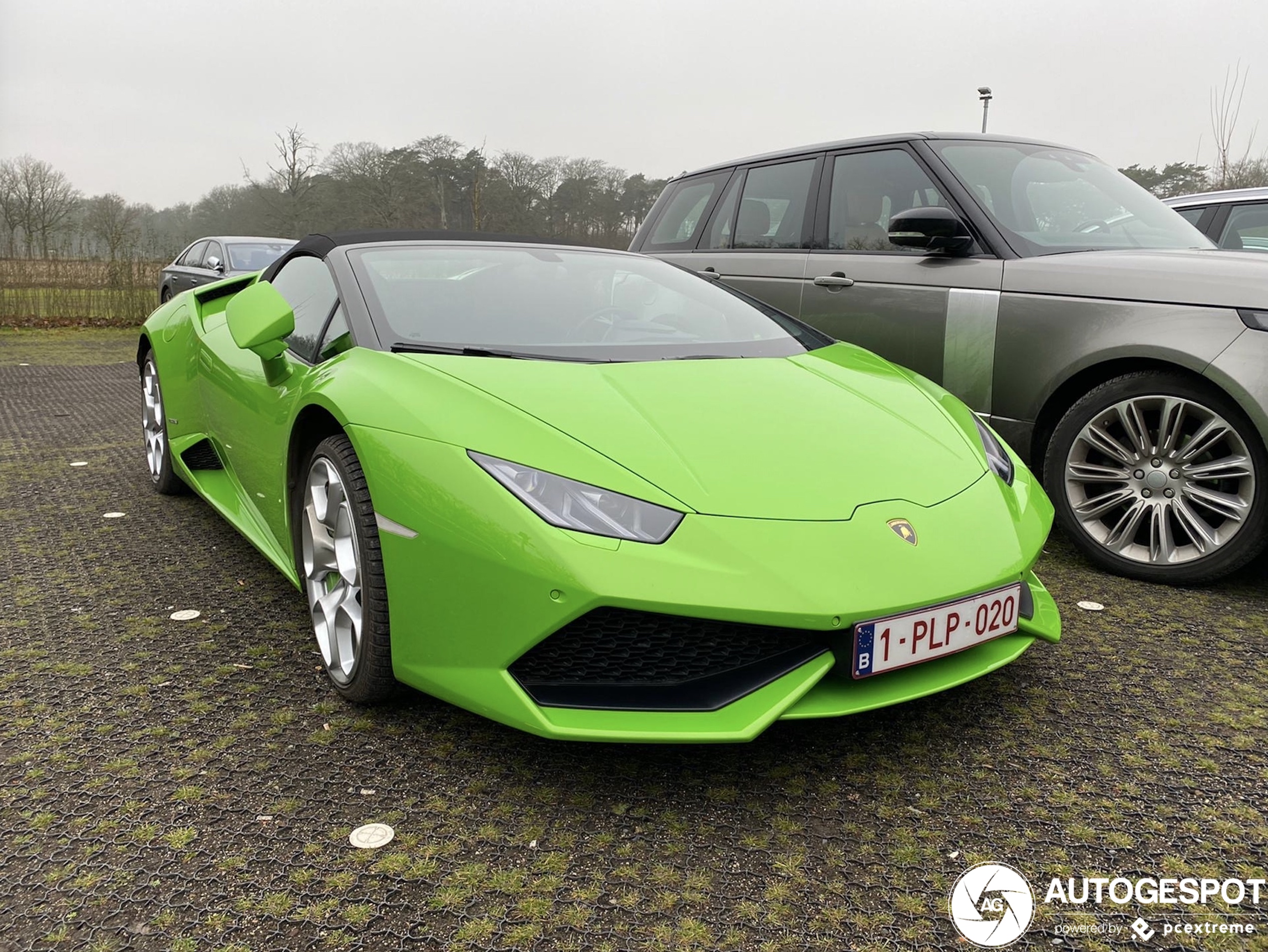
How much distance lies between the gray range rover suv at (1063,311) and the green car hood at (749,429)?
39.8 inches

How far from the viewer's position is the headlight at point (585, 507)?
5.77ft

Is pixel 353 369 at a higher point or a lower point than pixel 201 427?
higher

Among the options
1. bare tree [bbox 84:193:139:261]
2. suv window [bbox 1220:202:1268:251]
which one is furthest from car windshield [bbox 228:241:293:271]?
suv window [bbox 1220:202:1268:251]

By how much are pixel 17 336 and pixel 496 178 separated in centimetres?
1593

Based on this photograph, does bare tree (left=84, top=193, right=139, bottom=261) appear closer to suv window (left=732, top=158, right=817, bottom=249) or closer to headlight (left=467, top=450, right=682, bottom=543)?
suv window (left=732, top=158, right=817, bottom=249)

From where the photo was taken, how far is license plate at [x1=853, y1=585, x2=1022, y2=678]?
69.5 inches

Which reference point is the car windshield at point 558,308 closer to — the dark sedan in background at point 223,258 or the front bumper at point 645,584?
the front bumper at point 645,584

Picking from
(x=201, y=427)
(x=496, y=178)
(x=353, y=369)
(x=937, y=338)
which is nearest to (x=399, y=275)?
(x=353, y=369)

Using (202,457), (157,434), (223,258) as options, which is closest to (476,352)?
(202,457)

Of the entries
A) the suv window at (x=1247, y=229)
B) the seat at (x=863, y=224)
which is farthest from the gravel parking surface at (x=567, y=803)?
the suv window at (x=1247, y=229)

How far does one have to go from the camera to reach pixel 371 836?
1.74 metres

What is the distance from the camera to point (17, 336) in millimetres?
13875

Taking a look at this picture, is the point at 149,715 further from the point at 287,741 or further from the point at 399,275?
the point at 399,275

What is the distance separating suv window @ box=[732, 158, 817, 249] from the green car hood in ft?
6.86
